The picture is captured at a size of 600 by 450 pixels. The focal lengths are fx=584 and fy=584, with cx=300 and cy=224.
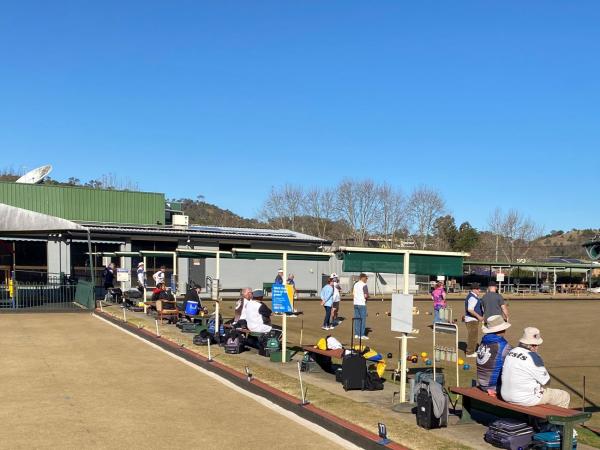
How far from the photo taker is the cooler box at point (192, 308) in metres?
17.3

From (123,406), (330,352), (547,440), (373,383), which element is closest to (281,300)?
(330,352)

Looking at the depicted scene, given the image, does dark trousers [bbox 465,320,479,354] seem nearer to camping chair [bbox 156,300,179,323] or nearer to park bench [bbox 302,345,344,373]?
park bench [bbox 302,345,344,373]

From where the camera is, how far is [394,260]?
27.8 feet

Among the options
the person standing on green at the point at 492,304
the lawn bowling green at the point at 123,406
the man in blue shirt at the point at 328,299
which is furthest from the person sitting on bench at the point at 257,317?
the person standing on green at the point at 492,304

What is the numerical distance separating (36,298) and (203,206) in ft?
388

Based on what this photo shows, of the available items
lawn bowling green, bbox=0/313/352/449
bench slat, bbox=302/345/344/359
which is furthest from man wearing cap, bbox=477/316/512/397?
bench slat, bbox=302/345/344/359

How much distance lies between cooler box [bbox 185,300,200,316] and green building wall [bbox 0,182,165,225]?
24796mm

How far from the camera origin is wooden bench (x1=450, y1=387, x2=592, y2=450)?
18.6 feet

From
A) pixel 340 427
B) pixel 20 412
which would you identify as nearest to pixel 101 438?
pixel 20 412

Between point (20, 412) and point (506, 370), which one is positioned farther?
point (20, 412)

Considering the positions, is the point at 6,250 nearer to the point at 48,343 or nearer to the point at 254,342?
the point at 48,343

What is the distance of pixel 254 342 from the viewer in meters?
13.5

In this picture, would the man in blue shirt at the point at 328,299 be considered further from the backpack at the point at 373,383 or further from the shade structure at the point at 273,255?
the backpack at the point at 373,383

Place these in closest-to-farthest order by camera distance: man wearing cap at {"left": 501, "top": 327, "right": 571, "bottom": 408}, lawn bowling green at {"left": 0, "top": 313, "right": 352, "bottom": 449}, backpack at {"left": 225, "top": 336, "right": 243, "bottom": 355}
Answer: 1. man wearing cap at {"left": 501, "top": 327, "right": 571, "bottom": 408}
2. lawn bowling green at {"left": 0, "top": 313, "right": 352, "bottom": 449}
3. backpack at {"left": 225, "top": 336, "right": 243, "bottom": 355}
